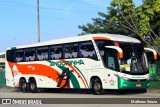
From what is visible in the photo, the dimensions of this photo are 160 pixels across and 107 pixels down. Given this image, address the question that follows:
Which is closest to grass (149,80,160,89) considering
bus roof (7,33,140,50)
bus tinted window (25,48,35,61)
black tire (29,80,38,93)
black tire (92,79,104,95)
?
bus roof (7,33,140,50)

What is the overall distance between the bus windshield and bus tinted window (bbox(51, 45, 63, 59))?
16.8 ft

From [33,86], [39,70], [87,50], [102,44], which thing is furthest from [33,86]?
[102,44]

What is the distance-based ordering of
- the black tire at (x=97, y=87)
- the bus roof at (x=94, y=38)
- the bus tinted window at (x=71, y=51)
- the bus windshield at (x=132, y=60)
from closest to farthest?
the bus windshield at (x=132, y=60) → the bus roof at (x=94, y=38) → the black tire at (x=97, y=87) → the bus tinted window at (x=71, y=51)

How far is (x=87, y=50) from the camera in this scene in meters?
24.4

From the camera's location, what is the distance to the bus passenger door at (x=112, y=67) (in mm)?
22875

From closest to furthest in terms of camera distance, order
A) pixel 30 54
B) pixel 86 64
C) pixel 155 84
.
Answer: pixel 86 64 → pixel 155 84 → pixel 30 54

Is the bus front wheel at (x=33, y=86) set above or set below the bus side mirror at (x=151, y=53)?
below

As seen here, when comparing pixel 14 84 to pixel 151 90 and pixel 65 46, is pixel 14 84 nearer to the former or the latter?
pixel 65 46

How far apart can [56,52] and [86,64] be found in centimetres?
342

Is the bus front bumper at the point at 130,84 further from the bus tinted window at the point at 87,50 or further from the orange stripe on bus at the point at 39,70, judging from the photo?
the orange stripe on bus at the point at 39,70

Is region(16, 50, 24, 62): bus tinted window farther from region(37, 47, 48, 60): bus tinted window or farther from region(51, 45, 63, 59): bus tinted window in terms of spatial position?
region(51, 45, 63, 59): bus tinted window

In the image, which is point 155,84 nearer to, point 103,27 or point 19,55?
point 19,55

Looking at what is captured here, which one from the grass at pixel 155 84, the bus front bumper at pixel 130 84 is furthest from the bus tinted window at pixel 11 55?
the bus front bumper at pixel 130 84

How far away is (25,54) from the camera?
30.5 metres
